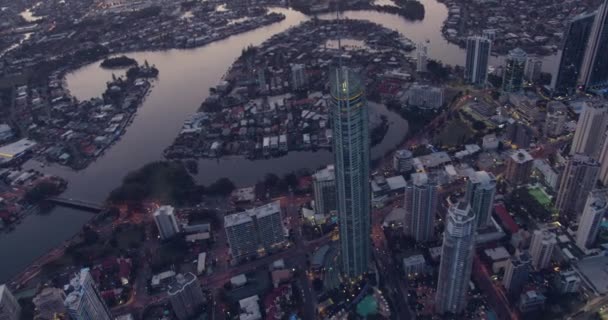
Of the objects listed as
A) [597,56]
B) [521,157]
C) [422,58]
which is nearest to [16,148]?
[422,58]

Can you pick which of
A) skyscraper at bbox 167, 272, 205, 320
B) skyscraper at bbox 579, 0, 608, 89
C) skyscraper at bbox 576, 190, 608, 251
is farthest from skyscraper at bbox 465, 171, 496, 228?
skyscraper at bbox 579, 0, 608, 89

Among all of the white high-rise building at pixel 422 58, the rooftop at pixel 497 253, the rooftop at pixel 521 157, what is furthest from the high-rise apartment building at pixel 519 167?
the white high-rise building at pixel 422 58

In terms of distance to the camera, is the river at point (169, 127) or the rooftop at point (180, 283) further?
the river at point (169, 127)

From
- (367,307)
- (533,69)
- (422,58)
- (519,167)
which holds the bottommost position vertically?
(367,307)

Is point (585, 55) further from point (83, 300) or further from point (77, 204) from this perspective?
point (77, 204)

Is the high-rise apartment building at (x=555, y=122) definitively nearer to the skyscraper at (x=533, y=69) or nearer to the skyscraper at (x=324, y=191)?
the skyscraper at (x=533, y=69)
